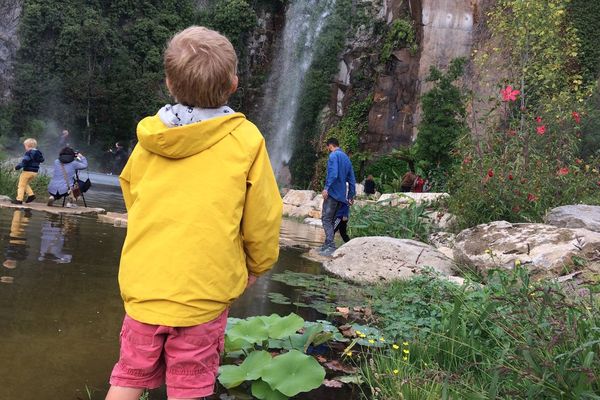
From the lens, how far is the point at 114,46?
34.2 metres

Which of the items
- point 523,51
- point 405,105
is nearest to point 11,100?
point 405,105

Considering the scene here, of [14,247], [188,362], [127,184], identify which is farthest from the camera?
[14,247]

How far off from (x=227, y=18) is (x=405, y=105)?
13.6m

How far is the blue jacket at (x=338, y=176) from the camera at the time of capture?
7832mm

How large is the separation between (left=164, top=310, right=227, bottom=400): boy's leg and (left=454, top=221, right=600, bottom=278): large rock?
9.33 ft

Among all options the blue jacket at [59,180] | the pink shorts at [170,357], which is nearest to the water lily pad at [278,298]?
the pink shorts at [170,357]

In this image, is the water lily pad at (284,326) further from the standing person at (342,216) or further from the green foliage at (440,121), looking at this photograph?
the green foliage at (440,121)

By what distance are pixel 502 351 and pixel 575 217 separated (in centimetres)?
408

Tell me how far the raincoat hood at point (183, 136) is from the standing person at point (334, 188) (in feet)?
19.6

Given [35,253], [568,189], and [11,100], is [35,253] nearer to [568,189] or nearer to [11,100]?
[568,189]

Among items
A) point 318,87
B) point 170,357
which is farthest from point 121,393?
point 318,87

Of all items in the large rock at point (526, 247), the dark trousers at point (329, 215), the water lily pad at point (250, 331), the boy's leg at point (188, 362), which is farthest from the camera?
the dark trousers at point (329, 215)

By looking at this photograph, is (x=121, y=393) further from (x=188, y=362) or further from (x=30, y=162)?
(x=30, y=162)

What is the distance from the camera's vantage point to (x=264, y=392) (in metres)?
2.30
